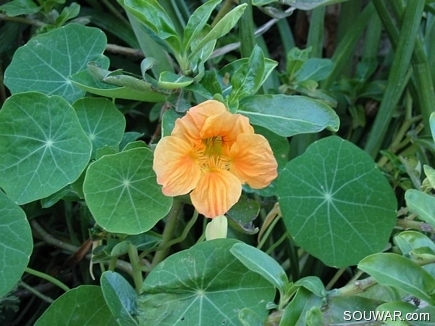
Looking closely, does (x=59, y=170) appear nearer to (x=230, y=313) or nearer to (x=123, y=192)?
(x=123, y=192)

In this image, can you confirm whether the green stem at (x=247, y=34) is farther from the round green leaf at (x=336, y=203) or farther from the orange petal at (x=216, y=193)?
the orange petal at (x=216, y=193)

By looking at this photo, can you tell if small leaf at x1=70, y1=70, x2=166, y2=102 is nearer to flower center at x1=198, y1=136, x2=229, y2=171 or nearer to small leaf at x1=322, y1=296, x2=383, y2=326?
flower center at x1=198, y1=136, x2=229, y2=171

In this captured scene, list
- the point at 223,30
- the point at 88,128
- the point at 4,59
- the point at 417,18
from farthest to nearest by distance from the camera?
the point at 4,59 < the point at 417,18 < the point at 88,128 < the point at 223,30

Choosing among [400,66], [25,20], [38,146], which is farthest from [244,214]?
[25,20]

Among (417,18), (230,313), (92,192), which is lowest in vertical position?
(230,313)

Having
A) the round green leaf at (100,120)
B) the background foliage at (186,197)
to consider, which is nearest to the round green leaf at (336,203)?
the background foliage at (186,197)

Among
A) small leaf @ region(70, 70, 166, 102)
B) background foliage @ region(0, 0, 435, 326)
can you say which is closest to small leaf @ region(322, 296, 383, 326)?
background foliage @ region(0, 0, 435, 326)

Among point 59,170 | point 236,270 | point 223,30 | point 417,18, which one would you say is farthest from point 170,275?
point 417,18
